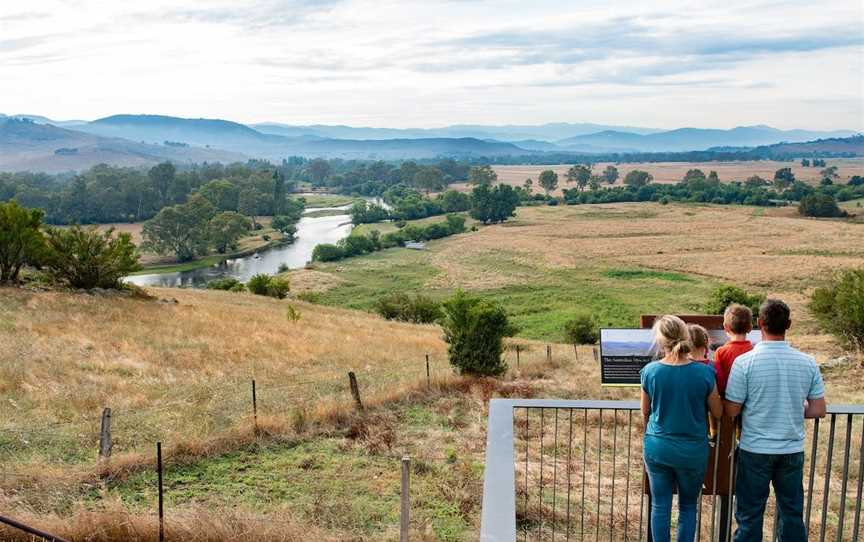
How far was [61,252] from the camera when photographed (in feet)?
90.1

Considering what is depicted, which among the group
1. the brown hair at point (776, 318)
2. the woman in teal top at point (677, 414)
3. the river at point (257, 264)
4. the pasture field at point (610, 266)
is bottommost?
the river at point (257, 264)

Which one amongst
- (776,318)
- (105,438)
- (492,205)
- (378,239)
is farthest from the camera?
(492,205)

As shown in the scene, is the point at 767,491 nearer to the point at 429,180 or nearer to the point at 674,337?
the point at 674,337

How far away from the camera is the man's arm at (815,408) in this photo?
3915mm

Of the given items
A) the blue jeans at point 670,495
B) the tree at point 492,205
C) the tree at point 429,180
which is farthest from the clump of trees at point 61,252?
the tree at point 429,180

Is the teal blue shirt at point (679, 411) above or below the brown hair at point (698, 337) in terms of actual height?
below

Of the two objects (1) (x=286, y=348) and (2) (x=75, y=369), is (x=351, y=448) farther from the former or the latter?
(1) (x=286, y=348)

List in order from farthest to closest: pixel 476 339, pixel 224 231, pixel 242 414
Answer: pixel 224 231, pixel 476 339, pixel 242 414

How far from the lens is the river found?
231ft

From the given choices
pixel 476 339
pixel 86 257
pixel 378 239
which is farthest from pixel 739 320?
pixel 378 239

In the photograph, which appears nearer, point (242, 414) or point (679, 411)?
point (679, 411)

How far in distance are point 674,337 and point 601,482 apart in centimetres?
626

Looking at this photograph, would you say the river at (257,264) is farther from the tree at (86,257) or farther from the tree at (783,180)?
the tree at (783,180)

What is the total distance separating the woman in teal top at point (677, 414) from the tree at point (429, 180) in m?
172
